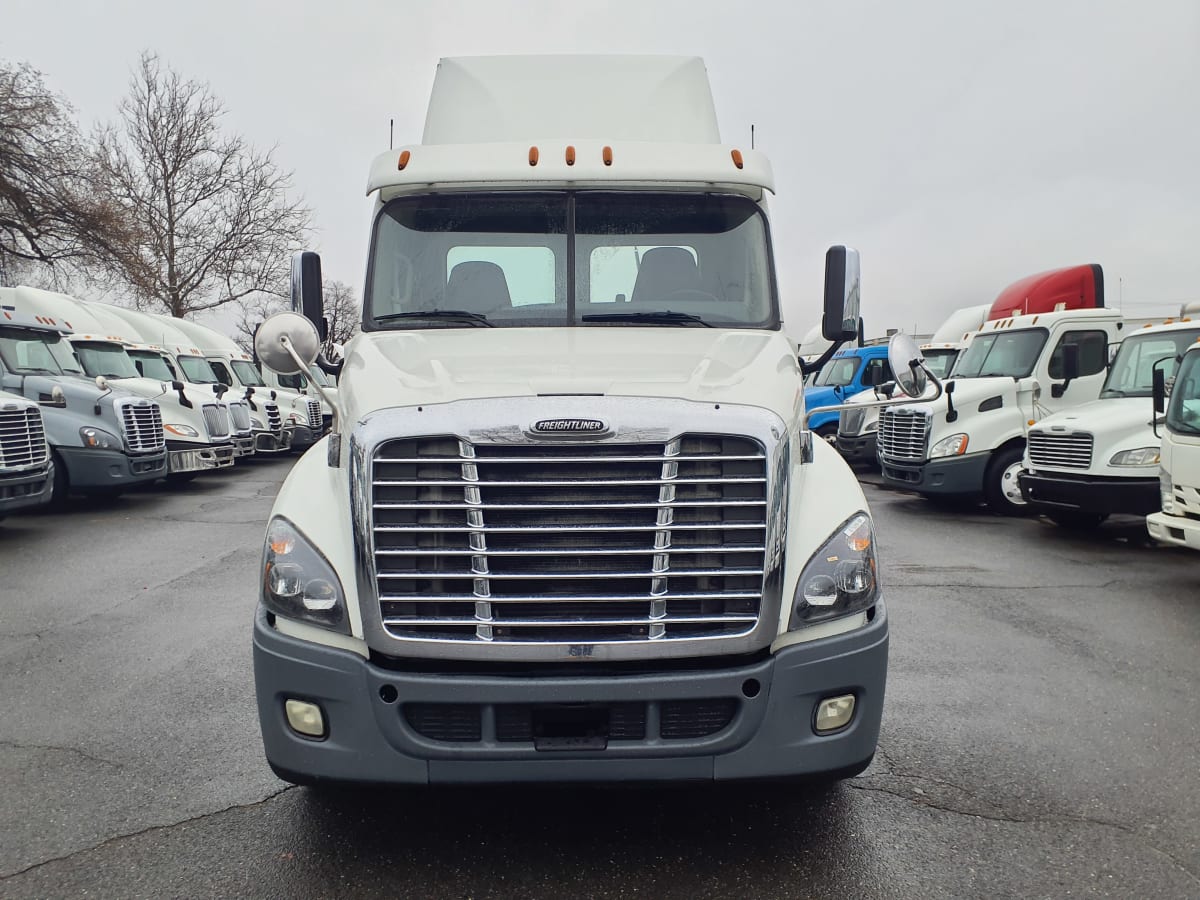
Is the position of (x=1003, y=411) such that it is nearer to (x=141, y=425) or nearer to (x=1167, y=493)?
(x=1167, y=493)

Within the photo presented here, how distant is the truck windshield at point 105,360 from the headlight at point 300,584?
11.9 metres

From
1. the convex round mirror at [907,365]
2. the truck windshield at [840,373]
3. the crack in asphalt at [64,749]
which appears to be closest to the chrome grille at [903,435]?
the truck windshield at [840,373]

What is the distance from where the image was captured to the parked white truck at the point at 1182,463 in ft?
22.7

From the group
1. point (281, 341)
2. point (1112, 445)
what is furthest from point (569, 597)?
point (1112, 445)

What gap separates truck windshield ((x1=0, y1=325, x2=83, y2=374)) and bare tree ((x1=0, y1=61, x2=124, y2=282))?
1390cm

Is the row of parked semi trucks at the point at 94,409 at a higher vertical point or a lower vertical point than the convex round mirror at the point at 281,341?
lower

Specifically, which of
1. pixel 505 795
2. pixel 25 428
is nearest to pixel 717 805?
pixel 505 795

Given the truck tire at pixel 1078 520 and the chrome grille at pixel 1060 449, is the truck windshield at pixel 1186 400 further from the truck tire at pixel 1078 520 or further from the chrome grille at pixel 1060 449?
the truck tire at pixel 1078 520

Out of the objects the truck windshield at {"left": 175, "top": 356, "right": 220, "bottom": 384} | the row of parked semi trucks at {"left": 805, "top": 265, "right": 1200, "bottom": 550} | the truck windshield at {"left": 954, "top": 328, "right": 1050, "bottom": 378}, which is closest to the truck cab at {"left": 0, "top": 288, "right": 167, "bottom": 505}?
the truck windshield at {"left": 175, "top": 356, "right": 220, "bottom": 384}

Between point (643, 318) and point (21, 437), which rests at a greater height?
point (643, 318)

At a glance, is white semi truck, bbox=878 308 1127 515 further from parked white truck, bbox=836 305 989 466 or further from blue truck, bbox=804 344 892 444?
blue truck, bbox=804 344 892 444

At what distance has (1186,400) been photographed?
7340mm

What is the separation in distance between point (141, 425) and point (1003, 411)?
36.7 ft

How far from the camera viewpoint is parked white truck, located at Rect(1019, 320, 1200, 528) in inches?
348
